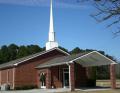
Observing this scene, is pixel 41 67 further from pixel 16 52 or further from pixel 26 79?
pixel 16 52

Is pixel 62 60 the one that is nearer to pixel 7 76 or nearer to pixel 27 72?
pixel 27 72

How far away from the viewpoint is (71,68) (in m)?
35.7

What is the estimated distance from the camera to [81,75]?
151 feet

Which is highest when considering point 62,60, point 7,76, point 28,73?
point 62,60

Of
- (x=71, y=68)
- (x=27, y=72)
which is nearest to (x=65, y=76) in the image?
(x=27, y=72)

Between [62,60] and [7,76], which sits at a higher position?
[62,60]

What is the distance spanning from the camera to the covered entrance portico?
3606 centimetres

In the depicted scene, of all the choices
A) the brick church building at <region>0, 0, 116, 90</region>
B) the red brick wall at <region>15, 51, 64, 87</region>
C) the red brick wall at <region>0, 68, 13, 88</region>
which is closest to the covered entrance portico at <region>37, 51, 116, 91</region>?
the brick church building at <region>0, 0, 116, 90</region>

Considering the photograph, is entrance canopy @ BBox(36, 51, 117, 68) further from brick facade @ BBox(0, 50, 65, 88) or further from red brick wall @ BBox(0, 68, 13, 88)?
red brick wall @ BBox(0, 68, 13, 88)

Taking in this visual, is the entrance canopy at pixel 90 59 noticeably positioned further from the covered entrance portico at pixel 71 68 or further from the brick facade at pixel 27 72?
the brick facade at pixel 27 72

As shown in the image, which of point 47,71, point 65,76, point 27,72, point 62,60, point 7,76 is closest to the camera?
point 62,60

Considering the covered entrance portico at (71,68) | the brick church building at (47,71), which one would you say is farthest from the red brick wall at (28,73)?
the covered entrance portico at (71,68)

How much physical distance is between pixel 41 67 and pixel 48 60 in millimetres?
3074

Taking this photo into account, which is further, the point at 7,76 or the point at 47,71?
the point at 7,76
